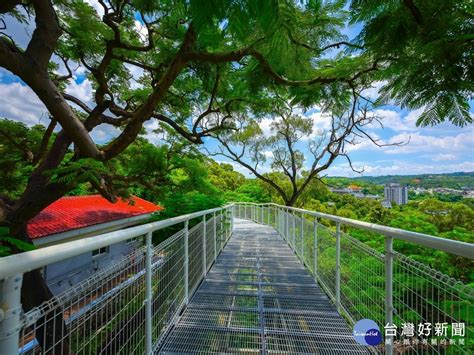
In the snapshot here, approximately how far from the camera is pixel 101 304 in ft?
4.55

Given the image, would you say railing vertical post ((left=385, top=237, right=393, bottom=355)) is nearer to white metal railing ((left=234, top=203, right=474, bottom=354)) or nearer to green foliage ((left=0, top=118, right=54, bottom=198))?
white metal railing ((left=234, top=203, right=474, bottom=354))

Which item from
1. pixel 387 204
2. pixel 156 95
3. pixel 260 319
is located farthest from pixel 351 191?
pixel 260 319

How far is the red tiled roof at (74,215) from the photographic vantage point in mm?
7312

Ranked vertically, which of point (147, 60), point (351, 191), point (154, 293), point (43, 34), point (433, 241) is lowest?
point (154, 293)

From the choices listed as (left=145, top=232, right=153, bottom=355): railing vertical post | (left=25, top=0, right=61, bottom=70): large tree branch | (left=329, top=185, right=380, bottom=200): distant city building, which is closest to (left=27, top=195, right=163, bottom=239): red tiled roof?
(left=25, top=0, right=61, bottom=70): large tree branch

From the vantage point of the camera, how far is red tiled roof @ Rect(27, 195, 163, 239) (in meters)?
7.31

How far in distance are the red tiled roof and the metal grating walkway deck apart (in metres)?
3.99

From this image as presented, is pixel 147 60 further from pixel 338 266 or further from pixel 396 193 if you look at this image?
pixel 396 193

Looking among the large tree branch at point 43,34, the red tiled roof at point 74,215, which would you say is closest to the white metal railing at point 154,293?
the large tree branch at point 43,34

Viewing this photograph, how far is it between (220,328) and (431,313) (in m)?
1.82

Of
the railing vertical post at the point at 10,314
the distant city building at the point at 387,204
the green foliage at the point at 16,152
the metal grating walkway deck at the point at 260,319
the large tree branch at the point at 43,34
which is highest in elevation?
the large tree branch at the point at 43,34

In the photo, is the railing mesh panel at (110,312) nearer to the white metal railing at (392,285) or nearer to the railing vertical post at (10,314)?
the railing vertical post at (10,314)

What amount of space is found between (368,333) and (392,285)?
0.53 metres

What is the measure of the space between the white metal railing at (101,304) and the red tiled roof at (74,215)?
4.50 m
